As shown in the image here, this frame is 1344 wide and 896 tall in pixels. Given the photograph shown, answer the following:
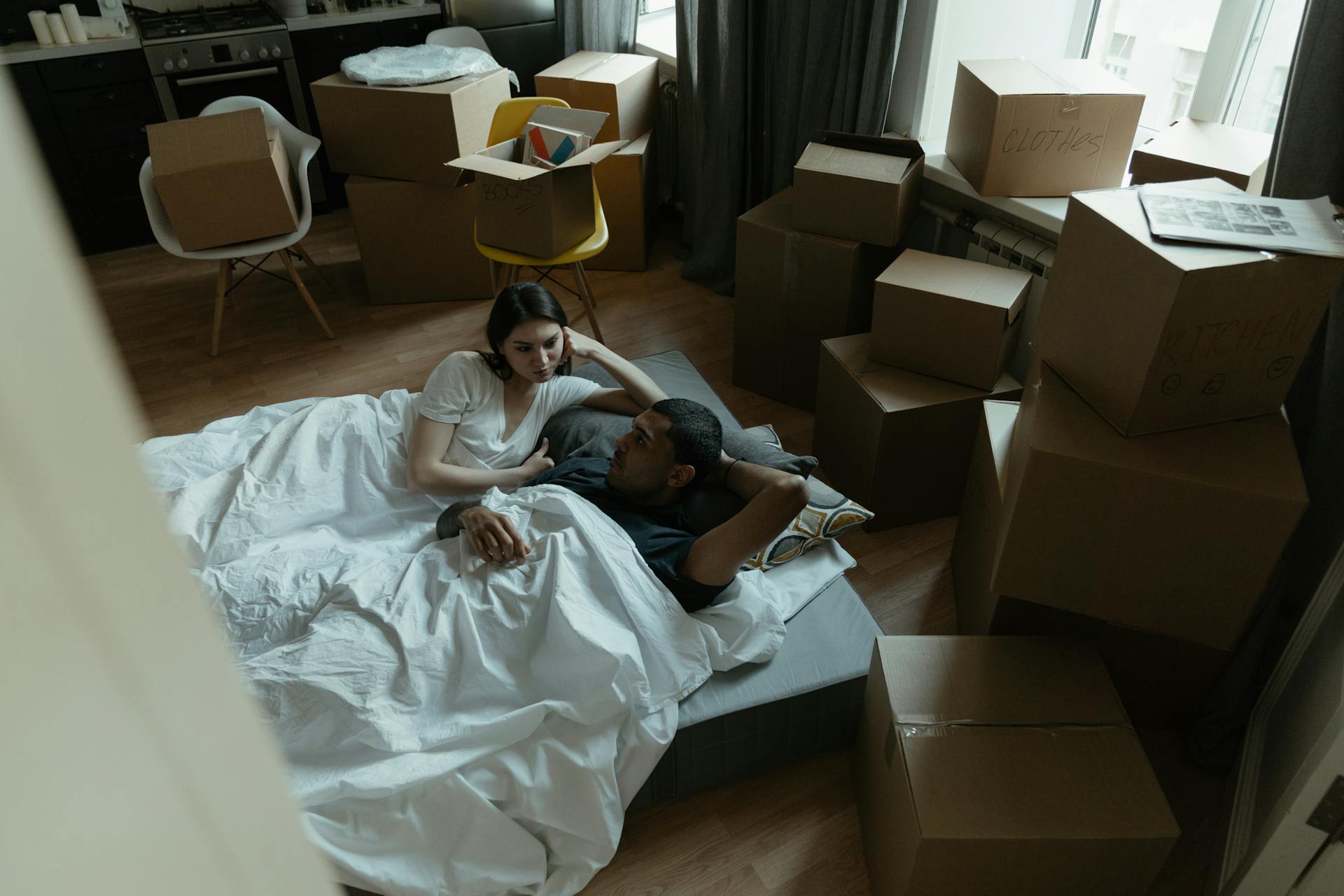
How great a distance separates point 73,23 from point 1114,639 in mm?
4059

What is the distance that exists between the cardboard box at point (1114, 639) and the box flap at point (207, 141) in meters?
2.39

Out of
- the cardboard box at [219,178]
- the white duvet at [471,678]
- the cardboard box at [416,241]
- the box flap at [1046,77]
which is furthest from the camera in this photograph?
the cardboard box at [416,241]

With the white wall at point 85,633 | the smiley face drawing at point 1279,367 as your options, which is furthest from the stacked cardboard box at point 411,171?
the white wall at point 85,633

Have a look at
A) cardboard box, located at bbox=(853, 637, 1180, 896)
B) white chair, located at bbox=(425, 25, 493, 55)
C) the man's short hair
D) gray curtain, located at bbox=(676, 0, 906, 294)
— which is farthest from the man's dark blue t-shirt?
white chair, located at bbox=(425, 25, 493, 55)

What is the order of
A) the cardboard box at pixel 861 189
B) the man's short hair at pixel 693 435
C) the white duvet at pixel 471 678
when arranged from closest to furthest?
the white duvet at pixel 471 678 → the man's short hair at pixel 693 435 → the cardboard box at pixel 861 189

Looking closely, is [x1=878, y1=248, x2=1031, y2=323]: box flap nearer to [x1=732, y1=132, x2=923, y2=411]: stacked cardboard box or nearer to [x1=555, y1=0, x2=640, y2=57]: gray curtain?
[x1=732, y1=132, x2=923, y2=411]: stacked cardboard box

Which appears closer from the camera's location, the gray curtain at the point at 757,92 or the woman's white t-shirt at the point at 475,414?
the woman's white t-shirt at the point at 475,414

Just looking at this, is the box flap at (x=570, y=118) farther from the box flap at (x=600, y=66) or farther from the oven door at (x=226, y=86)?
the oven door at (x=226, y=86)

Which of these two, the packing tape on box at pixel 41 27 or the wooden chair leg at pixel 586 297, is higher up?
the packing tape on box at pixel 41 27

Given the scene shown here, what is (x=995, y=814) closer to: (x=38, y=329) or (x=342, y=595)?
(x=342, y=595)

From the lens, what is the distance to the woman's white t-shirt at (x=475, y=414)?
2059mm

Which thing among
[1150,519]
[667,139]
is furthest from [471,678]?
[667,139]

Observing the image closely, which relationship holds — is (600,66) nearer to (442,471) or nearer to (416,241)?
(416,241)

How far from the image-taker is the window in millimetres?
2201
